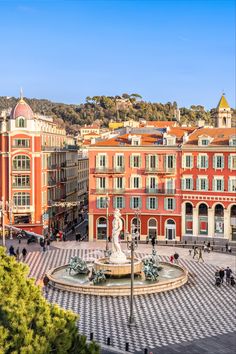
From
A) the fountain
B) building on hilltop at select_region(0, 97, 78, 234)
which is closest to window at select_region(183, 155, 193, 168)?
building on hilltop at select_region(0, 97, 78, 234)

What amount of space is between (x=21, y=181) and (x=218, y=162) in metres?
22.1

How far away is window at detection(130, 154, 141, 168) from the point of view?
63.0 meters

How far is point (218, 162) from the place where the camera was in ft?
201

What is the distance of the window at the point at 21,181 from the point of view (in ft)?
211

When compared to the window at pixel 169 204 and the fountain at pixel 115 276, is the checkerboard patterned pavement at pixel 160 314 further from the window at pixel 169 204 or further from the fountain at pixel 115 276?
the window at pixel 169 204

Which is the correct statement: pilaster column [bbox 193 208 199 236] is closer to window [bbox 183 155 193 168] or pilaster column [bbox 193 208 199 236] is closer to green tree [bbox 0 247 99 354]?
window [bbox 183 155 193 168]

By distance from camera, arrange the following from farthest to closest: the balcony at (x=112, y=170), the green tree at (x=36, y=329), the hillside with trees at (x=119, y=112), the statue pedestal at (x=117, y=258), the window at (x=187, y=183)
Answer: the hillside with trees at (x=119, y=112)
the balcony at (x=112, y=170)
the window at (x=187, y=183)
the statue pedestal at (x=117, y=258)
the green tree at (x=36, y=329)

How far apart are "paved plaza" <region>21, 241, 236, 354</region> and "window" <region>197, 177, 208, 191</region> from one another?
56.6 feet

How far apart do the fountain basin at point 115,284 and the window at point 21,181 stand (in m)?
22.7

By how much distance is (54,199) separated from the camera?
7275 cm

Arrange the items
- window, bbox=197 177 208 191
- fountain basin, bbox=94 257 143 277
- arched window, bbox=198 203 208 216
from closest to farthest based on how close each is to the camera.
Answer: fountain basin, bbox=94 257 143 277 → window, bbox=197 177 208 191 → arched window, bbox=198 203 208 216

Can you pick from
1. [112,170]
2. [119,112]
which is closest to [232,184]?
[112,170]

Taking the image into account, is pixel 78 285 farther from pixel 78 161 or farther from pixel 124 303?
pixel 78 161

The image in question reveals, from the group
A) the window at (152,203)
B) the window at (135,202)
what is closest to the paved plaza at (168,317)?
the window at (152,203)
